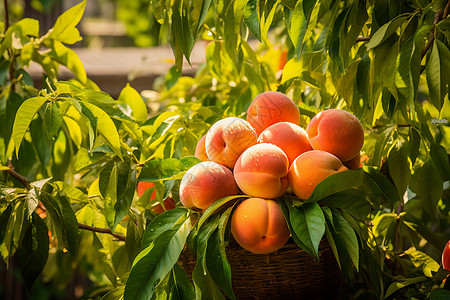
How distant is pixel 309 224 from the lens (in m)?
0.57

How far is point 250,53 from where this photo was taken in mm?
970

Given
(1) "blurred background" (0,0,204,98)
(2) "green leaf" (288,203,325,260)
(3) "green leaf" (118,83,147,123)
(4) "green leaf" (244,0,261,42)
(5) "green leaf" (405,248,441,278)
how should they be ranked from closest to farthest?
(2) "green leaf" (288,203,325,260) < (4) "green leaf" (244,0,261,42) < (5) "green leaf" (405,248,441,278) < (3) "green leaf" (118,83,147,123) < (1) "blurred background" (0,0,204,98)

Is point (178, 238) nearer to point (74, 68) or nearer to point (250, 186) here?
point (250, 186)

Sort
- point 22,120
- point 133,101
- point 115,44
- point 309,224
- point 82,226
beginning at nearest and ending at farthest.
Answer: point 309,224 < point 22,120 < point 82,226 < point 133,101 < point 115,44

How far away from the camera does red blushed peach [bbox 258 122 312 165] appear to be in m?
0.66

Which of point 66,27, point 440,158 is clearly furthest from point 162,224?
point 66,27

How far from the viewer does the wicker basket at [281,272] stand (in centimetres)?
65

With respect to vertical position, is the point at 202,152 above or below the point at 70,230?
above

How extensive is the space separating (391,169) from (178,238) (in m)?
0.33

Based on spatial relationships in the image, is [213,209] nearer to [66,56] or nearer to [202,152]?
[202,152]

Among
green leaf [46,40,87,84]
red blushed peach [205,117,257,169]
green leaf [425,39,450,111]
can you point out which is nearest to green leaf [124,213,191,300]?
red blushed peach [205,117,257,169]

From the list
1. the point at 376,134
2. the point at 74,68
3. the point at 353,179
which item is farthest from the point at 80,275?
the point at 353,179

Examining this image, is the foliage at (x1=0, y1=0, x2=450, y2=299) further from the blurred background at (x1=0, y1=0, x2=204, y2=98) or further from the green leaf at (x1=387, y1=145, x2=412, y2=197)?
the blurred background at (x1=0, y1=0, x2=204, y2=98)

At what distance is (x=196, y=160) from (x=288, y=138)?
5.4 inches
